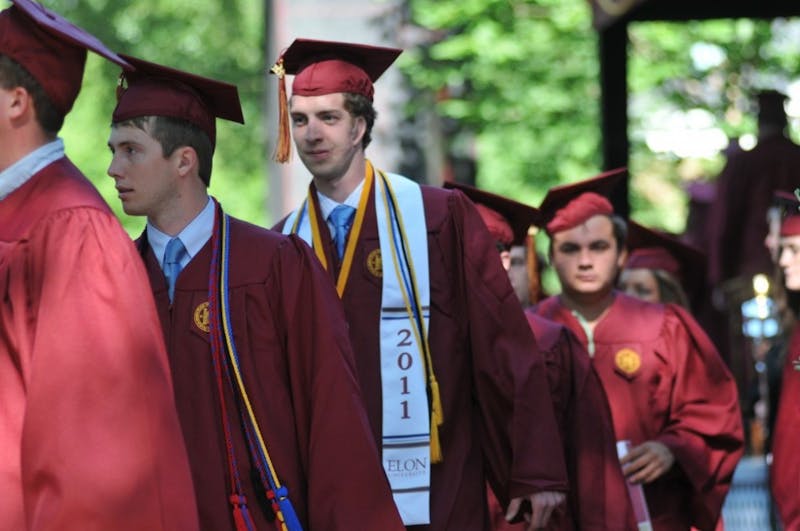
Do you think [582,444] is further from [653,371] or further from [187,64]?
[187,64]

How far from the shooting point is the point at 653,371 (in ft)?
28.9

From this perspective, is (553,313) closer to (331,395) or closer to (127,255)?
(331,395)

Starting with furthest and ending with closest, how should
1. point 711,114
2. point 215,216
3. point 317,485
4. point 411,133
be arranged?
point 411,133, point 711,114, point 215,216, point 317,485

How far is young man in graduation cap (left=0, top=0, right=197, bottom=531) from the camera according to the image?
4.21 m

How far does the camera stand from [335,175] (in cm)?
670

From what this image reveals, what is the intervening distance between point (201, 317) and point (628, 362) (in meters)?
3.75

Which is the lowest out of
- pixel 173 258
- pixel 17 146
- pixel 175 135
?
pixel 173 258

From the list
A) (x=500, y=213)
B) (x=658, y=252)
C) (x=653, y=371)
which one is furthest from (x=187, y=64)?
(x=500, y=213)

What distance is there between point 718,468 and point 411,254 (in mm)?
2663

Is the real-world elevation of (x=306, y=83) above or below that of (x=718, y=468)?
above

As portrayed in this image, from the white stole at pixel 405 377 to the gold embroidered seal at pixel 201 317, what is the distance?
4.34 ft

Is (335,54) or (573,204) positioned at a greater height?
(335,54)

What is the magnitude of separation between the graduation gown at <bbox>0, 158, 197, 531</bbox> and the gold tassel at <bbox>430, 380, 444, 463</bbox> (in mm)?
2259

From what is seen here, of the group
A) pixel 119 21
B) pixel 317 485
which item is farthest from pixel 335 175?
pixel 119 21
